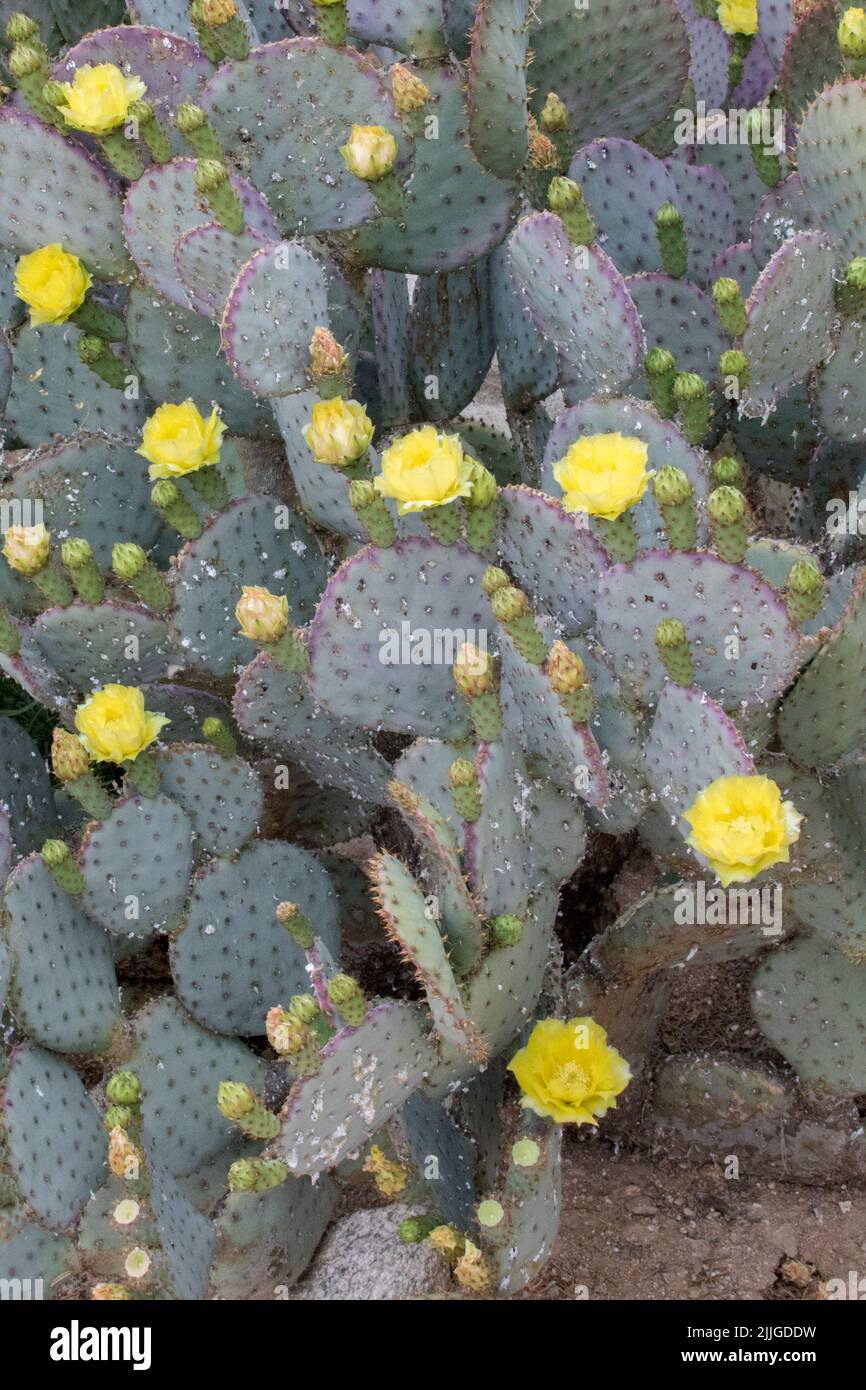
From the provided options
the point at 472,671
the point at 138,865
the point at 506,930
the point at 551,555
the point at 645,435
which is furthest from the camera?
the point at 138,865

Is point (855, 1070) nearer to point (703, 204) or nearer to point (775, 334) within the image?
point (775, 334)

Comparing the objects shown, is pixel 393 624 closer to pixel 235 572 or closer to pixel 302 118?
pixel 235 572

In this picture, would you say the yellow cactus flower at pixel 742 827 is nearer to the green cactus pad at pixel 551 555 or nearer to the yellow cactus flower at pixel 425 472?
the green cactus pad at pixel 551 555

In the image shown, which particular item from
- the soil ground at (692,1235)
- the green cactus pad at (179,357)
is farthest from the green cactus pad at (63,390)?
the soil ground at (692,1235)

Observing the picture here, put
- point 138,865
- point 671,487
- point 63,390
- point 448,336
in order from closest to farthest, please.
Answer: point 671,487, point 138,865, point 63,390, point 448,336

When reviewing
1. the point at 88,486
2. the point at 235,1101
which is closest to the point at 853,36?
the point at 88,486
